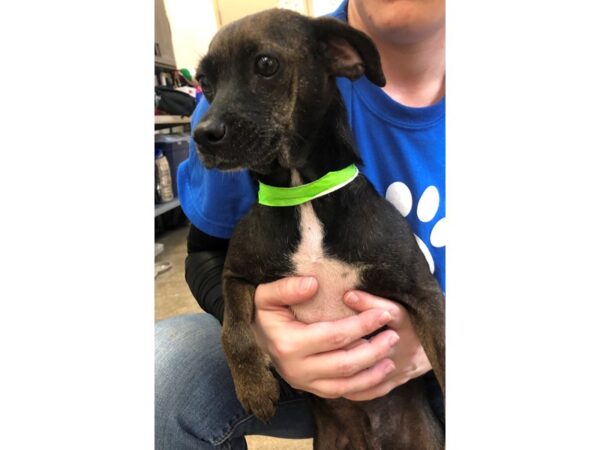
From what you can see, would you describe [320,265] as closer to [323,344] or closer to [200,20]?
[323,344]

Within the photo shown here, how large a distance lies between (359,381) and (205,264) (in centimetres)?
46

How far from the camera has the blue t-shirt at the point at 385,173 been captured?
3.14ft

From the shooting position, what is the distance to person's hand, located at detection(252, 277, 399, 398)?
3.01 feet

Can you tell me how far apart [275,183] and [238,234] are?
13 cm

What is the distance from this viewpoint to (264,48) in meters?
0.85

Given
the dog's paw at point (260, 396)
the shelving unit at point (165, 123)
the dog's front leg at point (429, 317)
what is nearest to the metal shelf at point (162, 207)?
the shelving unit at point (165, 123)

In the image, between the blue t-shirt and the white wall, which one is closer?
the white wall

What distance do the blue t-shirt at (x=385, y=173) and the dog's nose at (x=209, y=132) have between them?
189 millimetres

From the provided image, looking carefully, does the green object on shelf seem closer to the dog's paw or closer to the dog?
the dog

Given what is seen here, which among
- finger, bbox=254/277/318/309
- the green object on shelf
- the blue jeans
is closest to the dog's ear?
the green object on shelf

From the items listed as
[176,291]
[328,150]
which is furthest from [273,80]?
[176,291]

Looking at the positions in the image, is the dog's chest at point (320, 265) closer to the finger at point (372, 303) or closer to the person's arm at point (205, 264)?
the finger at point (372, 303)
